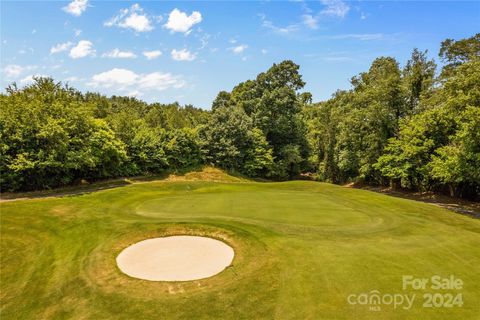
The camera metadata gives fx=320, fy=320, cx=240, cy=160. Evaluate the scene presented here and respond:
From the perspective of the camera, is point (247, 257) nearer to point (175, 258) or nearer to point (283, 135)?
point (175, 258)

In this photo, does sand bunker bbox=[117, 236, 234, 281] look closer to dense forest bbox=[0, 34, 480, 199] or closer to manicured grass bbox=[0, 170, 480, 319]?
manicured grass bbox=[0, 170, 480, 319]

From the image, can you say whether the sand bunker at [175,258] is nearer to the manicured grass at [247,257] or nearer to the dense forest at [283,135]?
the manicured grass at [247,257]

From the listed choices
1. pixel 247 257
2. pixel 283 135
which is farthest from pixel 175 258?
pixel 283 135

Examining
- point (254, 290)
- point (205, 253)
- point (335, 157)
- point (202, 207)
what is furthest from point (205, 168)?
point (254, 290)

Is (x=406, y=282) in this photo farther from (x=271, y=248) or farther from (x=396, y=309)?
(x=271, y=248)

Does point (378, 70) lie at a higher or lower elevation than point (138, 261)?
higher

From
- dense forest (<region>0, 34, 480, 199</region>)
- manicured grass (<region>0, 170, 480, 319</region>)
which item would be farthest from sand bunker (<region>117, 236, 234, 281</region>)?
dense forest (<region>0, 34, 480, 199</region>)

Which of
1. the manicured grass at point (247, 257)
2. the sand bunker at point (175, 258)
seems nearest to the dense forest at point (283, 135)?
the manicured grass at point (247, 257)
